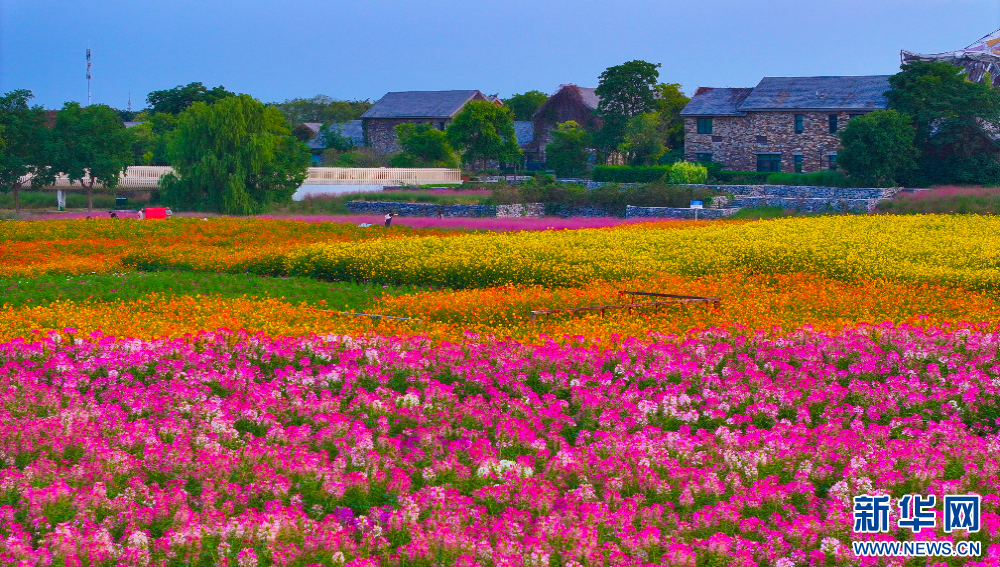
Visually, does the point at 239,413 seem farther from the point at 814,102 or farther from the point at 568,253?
the point at 814,102

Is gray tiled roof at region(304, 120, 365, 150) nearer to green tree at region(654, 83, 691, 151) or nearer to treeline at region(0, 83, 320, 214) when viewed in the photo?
green tree at region(654, 83, 691, 151)

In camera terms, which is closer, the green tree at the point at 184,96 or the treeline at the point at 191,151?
the treeline at the point at 191,151

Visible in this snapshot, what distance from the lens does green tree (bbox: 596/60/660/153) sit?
6812cm

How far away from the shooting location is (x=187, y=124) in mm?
43219

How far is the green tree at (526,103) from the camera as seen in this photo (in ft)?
315

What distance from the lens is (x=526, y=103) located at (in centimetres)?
9606

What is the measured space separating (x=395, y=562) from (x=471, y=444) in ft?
6.87

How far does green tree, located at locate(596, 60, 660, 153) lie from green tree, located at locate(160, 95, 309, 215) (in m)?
28.4

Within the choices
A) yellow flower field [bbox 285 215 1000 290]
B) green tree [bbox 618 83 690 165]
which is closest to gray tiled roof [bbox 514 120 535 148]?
green tree [bbox 618 83 690 165]

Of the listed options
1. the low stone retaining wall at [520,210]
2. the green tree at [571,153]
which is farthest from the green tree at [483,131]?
the low stone retaining wall at [520,210]

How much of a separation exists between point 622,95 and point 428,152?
44.1 ft

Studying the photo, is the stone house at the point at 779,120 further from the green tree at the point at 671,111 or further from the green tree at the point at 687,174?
the green tree at the point at 687,174

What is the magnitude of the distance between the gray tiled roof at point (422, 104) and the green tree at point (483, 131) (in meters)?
14.2

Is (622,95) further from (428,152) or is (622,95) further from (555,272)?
(555,272)
